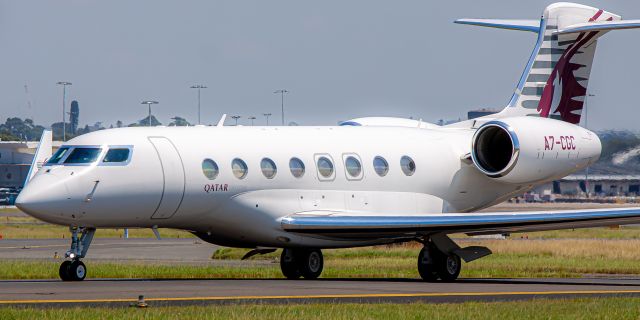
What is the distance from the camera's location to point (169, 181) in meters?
25.9

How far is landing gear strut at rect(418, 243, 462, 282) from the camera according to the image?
2808 cm

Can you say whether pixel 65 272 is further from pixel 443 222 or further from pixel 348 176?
pixel 443 222

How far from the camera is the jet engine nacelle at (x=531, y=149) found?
30.0 m

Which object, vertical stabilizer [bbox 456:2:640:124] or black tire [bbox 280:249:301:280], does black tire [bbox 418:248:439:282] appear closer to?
black tire [bbox 280:249:301:280]

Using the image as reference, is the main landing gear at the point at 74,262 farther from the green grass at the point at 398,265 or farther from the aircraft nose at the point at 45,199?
the green grass at the point at 398,265

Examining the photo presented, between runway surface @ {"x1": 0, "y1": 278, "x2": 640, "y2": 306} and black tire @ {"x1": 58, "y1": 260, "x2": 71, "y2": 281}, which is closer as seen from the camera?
runway surface @ {"x1": 0, "y1": 278, "x2": 640, "y2": 306}

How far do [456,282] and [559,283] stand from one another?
6.97 ft

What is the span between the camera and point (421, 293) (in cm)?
2288

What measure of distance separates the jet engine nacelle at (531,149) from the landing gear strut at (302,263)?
487cm

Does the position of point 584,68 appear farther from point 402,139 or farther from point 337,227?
point 337,227

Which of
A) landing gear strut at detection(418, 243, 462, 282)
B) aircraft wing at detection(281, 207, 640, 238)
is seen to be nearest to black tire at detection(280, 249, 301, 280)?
aircraft wing at detection(281, 207, 640, 238)

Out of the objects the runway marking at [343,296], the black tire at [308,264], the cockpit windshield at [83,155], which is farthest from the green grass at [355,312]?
the black tire at [308,264]

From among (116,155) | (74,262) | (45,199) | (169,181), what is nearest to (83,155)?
(116,155)

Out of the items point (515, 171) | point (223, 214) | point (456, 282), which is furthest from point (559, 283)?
point (223, 214)
